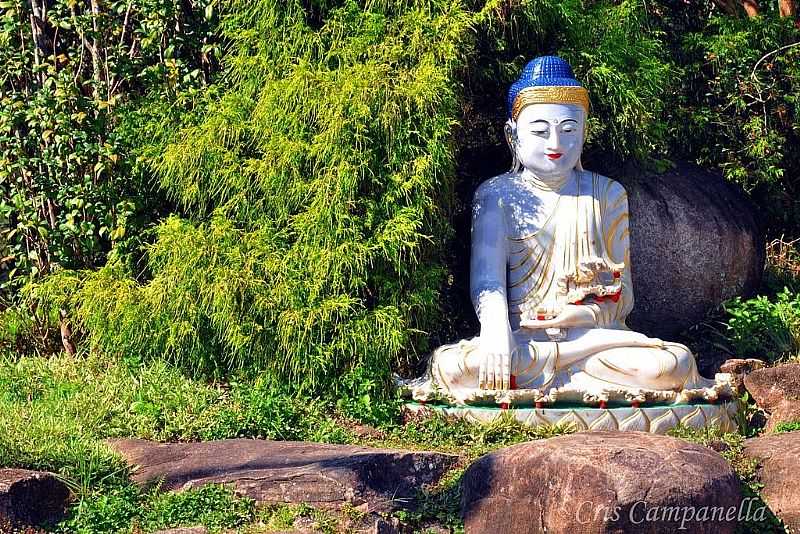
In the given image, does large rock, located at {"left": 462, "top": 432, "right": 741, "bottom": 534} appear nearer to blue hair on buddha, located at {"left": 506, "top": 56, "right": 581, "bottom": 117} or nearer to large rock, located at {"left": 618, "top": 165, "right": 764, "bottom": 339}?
blue hair on buddha, located at {"left": 506, "top": 56, "right": 581, "bottom": 117}

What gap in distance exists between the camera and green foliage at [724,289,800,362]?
812cm

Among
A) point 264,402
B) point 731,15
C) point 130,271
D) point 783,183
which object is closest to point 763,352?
point 783,183

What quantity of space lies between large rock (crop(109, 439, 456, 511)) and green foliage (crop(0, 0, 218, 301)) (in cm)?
232

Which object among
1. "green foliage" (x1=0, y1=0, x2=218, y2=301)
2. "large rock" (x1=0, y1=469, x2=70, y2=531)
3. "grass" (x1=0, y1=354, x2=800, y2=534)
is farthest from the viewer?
"green foliage" (x1=0, y1=0, x2=218, y2=301)

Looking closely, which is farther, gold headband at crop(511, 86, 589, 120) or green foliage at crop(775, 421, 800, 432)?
gold headband at crop(511, 86, 589, 120)

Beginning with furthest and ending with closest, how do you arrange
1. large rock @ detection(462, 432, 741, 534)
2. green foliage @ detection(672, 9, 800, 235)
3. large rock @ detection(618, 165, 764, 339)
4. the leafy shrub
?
green foliage @ detection(672, 9, 800, 235) → large rock @ detection(618, 165, 764, 339) → the leafy shrub → large rock @ detection(462, 432, 741, 534)

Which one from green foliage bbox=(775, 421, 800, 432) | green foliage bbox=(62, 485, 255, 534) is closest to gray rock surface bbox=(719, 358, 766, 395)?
green foliage bbox=(775, 421, 800, 432)

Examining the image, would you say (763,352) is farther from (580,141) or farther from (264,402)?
(264,402)

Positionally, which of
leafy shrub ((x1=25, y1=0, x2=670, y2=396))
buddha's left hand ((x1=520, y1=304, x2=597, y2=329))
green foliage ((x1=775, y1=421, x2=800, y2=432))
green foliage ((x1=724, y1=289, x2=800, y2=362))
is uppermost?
leafy shrub ((x1=25, y1=0, x2=670, y2=396))

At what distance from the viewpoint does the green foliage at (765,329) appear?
8.12m

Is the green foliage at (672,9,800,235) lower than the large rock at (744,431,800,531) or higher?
higher

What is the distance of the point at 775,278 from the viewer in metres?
9.40

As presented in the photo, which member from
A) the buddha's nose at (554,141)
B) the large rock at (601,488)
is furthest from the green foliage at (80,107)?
the large rock at (601,488)

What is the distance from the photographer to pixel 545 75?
7.30m
